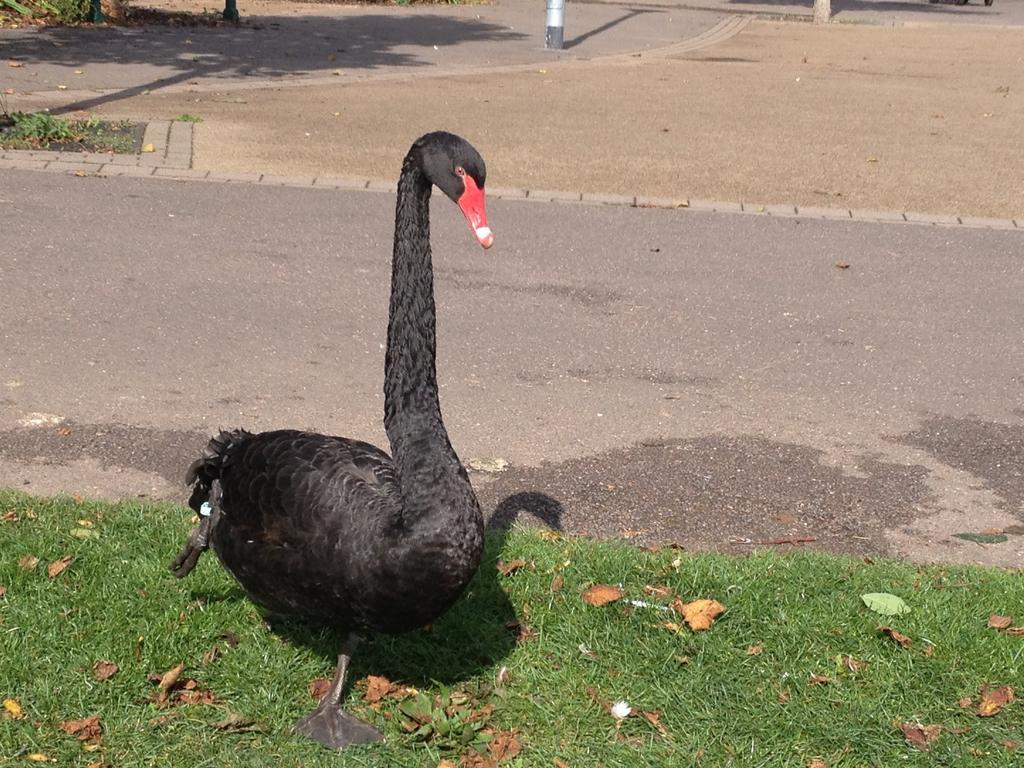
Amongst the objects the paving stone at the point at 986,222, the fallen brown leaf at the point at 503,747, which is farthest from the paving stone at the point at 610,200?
the fallen brown leaf at the point at 503,747

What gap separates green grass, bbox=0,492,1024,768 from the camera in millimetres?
3682

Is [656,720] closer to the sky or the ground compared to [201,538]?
closer to the ground

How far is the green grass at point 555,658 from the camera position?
368 cm

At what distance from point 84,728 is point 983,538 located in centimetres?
337

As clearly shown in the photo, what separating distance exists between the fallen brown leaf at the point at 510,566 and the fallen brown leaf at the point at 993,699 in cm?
156

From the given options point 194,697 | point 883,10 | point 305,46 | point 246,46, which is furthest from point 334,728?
point 883,10

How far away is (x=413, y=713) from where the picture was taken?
3.78m

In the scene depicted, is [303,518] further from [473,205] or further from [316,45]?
[316,45]

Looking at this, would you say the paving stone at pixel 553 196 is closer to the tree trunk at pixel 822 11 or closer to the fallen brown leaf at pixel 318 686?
the fallen brown leaf at pixel 318 686

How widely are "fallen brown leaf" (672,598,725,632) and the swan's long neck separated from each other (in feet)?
3.72

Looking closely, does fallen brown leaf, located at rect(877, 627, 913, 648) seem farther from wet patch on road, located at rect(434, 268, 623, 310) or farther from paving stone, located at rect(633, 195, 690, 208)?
paving stone, located at rect(633, 195, 690, 208)

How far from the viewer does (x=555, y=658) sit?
4.12 m

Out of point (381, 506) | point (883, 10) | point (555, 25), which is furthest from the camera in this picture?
point (883, 10)

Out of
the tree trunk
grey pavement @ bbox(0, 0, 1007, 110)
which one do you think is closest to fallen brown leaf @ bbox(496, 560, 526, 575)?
grey pavement @ bbox(0, 0, 1007, 110)
